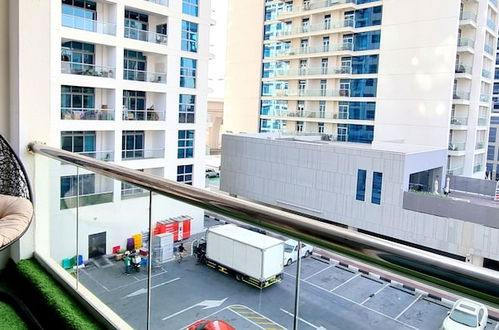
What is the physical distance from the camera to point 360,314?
0.82 metres

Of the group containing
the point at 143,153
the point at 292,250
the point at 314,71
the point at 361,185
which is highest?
the point at 314,71

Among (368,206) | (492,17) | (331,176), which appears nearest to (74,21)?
(331,176)

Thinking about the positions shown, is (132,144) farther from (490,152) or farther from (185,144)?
(490,152)

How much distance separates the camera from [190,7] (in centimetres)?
967

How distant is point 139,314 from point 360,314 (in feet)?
2.43

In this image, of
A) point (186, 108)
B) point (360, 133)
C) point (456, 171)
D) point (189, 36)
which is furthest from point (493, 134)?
point (189, 36)

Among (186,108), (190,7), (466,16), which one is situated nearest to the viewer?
(190,7)

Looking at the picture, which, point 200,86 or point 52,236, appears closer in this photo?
point 52,236

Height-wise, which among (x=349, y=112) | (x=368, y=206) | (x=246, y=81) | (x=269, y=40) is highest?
(x=269, y=40)

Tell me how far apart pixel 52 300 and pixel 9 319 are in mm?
152

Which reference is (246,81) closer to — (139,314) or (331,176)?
(331,176)

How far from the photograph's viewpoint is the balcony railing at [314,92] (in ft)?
45.5

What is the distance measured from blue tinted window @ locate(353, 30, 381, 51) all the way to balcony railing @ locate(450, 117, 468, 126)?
325 cm

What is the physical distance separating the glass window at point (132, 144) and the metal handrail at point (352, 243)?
8.36 metres
